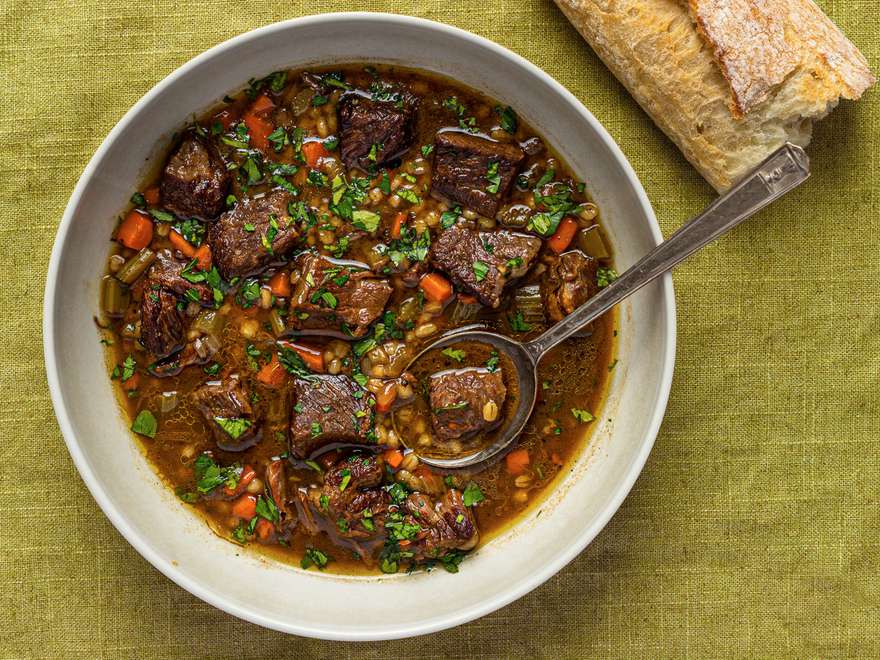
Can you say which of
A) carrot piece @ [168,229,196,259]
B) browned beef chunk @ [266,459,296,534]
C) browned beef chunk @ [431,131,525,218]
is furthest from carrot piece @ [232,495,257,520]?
browned beef chunk @ [431,131,525,218]

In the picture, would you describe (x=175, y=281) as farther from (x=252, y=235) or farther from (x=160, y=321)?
(x=252, y=235)

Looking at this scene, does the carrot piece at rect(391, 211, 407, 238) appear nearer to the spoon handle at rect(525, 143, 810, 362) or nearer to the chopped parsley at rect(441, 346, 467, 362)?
the chopped parsley at rect(441, 346, 467, 362)

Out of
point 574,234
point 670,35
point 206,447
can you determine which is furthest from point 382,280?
point 670,35

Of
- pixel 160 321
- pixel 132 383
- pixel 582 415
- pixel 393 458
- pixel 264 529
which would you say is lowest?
pixel 582 415

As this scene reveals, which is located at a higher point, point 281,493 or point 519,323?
point 281,493

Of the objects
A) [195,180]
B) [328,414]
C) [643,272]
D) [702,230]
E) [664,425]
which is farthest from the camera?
[664,425]

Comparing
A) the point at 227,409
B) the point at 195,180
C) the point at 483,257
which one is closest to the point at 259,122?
the point at 195,180

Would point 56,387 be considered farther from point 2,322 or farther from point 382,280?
point 382,280
